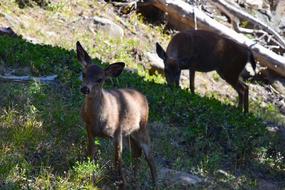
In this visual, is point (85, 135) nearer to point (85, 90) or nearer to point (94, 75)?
point (94, 75)

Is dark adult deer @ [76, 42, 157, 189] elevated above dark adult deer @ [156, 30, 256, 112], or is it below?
above

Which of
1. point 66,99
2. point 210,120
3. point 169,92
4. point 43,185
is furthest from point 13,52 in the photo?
point 43,185

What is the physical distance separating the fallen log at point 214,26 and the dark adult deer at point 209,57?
3.29 metres

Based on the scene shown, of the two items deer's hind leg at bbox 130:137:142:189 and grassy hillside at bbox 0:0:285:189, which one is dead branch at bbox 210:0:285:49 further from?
deer's hind leg at bbox 130:137:142:189

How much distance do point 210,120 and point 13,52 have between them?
3.74 m

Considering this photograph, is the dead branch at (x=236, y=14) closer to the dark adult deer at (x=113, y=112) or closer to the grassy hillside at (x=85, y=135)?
the grassy hillside at (x=85, y=135)

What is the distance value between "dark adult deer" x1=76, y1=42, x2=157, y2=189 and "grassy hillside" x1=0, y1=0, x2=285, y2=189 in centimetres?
32

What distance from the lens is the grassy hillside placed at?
746 centimetres

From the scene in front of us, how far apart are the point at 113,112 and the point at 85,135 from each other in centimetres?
111

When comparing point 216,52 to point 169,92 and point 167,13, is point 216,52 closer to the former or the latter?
point 169,92

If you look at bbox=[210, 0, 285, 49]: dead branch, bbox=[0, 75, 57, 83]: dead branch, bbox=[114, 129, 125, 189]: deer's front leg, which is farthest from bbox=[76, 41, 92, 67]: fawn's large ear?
bbox=[210, 0, 285, 49]: dead branch

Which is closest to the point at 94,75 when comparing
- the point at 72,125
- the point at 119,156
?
the point at 119,156

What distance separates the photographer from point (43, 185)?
7059 millimetres

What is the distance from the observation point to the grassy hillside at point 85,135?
7.46m
